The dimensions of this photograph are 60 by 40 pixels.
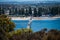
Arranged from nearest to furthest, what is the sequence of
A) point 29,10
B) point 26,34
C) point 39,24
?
point 26,34, point 39,24, point 29,10

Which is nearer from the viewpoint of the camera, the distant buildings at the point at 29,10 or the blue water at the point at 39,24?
the blue water at the point at 39,24

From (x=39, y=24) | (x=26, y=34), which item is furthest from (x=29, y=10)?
(x=26, y=34)

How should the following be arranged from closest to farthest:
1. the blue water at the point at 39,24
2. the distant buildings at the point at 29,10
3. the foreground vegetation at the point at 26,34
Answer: the foreground vegetation at the point at 26,34 → the blue water at the point at 39,24 → the distant buildings at the point at 29,10

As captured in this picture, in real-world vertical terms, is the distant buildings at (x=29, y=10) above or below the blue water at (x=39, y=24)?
above

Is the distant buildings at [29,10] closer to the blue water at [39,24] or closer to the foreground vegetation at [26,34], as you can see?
the blue water at [39,24]

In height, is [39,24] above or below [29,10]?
below

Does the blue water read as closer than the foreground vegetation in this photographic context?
No

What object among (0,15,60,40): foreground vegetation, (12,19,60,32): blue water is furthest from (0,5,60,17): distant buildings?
(0,15,60,40): foreground vegetation

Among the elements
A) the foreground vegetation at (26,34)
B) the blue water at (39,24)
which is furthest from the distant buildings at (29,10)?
the foreground vegetation at (26,34)

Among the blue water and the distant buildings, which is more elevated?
the distant buildings

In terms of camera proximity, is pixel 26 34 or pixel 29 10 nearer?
pixel 26 34

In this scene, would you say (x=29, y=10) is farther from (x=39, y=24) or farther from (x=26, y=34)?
(x=26, y=34)

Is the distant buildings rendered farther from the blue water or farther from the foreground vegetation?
the foreground vegetation

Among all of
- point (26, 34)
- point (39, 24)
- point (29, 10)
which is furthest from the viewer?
point (29, 10)
